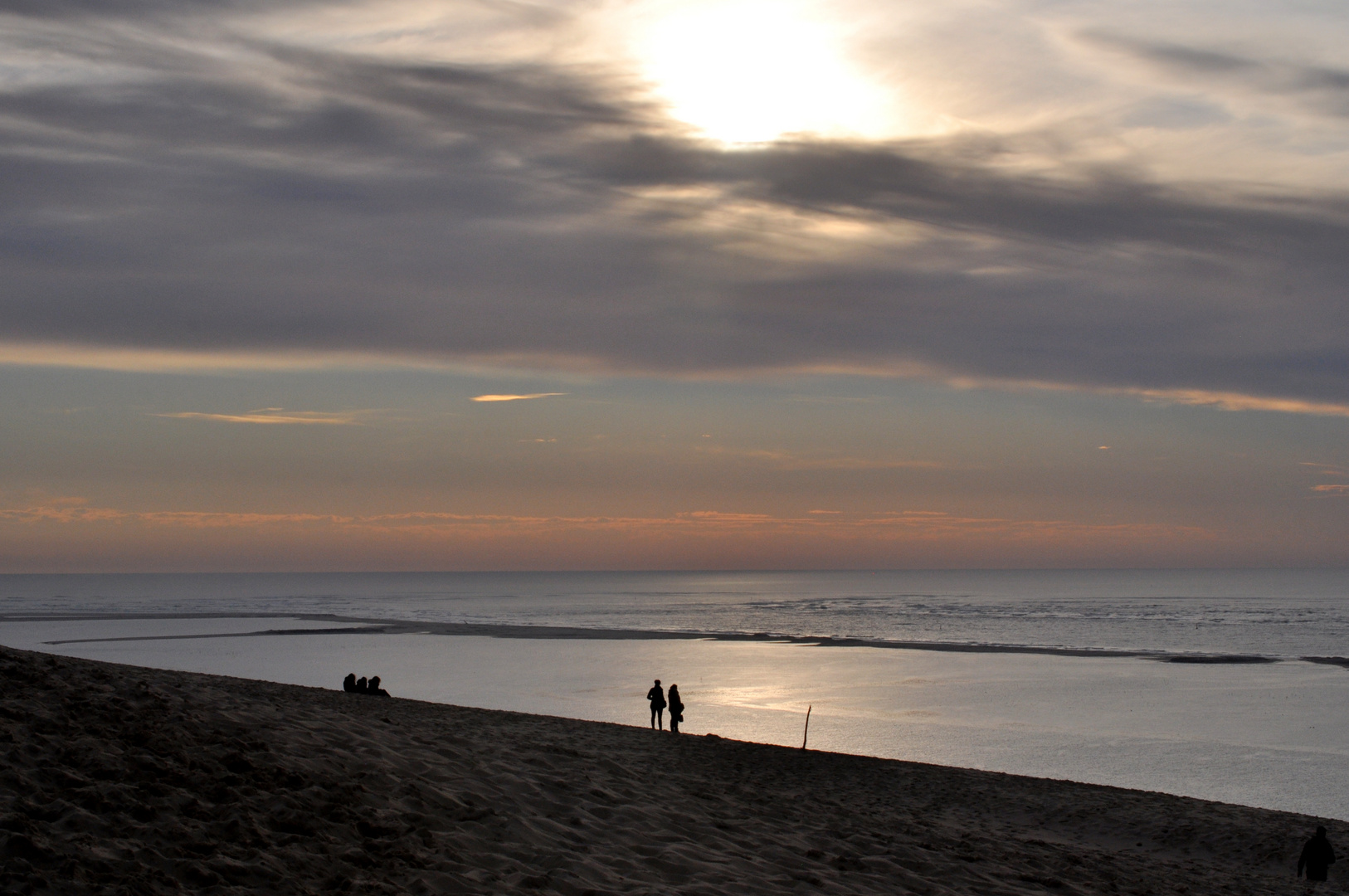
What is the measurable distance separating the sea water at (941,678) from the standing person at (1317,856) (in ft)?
22.0

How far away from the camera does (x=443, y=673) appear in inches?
1695

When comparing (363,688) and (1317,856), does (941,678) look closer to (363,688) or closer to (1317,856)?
(363,688)

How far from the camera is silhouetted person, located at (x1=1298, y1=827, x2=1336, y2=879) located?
1371cm

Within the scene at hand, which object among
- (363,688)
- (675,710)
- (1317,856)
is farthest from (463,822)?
(363,688)

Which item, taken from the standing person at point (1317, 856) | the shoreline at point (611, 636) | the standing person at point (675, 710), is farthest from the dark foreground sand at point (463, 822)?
the shoreline at point (611, 636)

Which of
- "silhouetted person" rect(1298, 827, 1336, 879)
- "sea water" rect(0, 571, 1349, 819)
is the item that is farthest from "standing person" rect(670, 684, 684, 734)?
"silhouetted person" rect(1298, 827, 1336, 879)

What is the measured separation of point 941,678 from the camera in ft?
141

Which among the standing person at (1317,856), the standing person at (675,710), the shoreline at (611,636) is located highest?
the standing person at (1317,856)

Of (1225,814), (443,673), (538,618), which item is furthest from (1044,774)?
(538,618)

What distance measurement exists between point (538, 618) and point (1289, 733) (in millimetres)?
75628

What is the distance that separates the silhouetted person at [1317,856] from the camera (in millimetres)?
13711

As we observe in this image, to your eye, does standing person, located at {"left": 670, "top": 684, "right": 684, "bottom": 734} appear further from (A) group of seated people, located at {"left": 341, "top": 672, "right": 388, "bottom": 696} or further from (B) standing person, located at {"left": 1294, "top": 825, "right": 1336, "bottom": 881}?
(B) standing person, located at {"left": 1294, "top": 825, "right": 1336, "bottom": 881}

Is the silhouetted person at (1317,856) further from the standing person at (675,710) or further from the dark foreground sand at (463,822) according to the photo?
the standing person at (675,710)

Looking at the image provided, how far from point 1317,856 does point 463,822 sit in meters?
12.5
